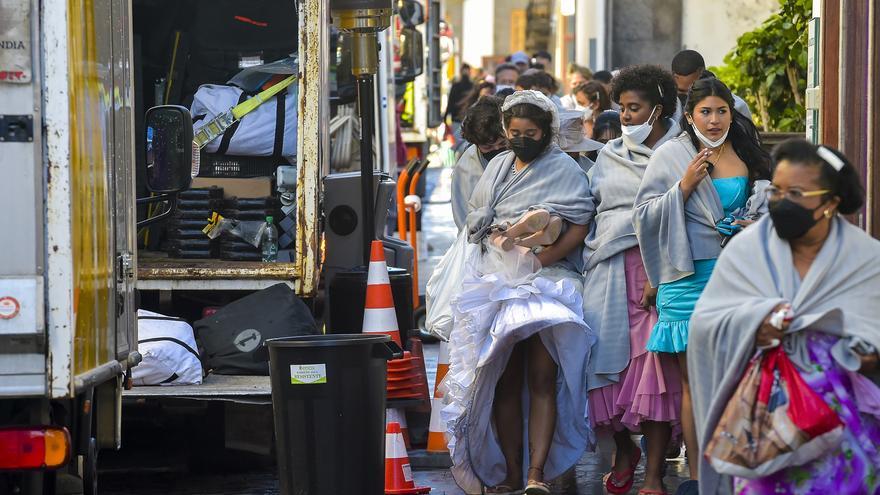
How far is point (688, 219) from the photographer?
662 centimetres

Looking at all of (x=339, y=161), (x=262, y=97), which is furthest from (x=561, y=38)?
(x=262, y=97)

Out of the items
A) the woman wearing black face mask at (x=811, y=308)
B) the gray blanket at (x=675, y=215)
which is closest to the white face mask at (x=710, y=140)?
the gray blanket at (x=675, y=215)

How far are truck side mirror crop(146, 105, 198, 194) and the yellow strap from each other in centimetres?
272

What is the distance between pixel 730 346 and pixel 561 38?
1683 inches

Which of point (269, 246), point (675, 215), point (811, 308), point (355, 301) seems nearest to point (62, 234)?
point (811, 308)

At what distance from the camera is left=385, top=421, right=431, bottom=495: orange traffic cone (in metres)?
7.43

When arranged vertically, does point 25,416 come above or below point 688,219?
below

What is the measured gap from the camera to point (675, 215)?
6578 millimetres

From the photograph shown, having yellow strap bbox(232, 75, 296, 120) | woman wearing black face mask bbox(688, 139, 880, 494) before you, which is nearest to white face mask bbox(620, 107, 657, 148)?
woman wearing black face mask bbox(688, 139, 880, 494)

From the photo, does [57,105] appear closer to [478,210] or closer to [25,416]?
[25,416]

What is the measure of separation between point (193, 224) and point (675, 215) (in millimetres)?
3559

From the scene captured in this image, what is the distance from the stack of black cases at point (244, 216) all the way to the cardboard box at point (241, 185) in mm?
86

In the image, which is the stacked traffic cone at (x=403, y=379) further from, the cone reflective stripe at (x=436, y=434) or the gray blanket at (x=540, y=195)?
the gray blanket at (x=540, y=195)

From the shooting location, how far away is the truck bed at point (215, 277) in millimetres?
8366
